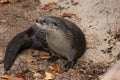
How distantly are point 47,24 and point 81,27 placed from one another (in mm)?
1011

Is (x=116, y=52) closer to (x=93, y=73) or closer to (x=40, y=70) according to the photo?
(x=93, y=73)

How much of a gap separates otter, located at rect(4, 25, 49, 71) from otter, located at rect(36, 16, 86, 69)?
0.23 metres

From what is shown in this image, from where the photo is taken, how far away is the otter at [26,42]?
408 cm

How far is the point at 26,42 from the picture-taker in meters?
4.41

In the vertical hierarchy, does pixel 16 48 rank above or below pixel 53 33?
below

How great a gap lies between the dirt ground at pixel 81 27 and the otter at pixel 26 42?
8 centimetres

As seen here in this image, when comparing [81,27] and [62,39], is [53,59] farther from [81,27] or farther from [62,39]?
[81,27]

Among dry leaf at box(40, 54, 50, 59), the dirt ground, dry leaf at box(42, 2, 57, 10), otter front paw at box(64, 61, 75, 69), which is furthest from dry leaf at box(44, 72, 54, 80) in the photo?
dry leaf at box(42, 2, 57, 10)

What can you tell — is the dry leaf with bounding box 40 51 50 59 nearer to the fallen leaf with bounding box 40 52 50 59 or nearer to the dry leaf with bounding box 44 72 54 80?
the fallen leaf with bounding box 40 52 50 59

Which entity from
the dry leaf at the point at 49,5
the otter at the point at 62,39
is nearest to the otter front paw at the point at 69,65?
the otter at the point at 62,39

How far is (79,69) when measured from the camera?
13.0 ft

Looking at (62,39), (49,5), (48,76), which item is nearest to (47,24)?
(62,39)

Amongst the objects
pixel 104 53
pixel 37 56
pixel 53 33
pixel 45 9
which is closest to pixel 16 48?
pixel 37 56

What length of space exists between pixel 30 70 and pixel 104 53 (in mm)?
1051
